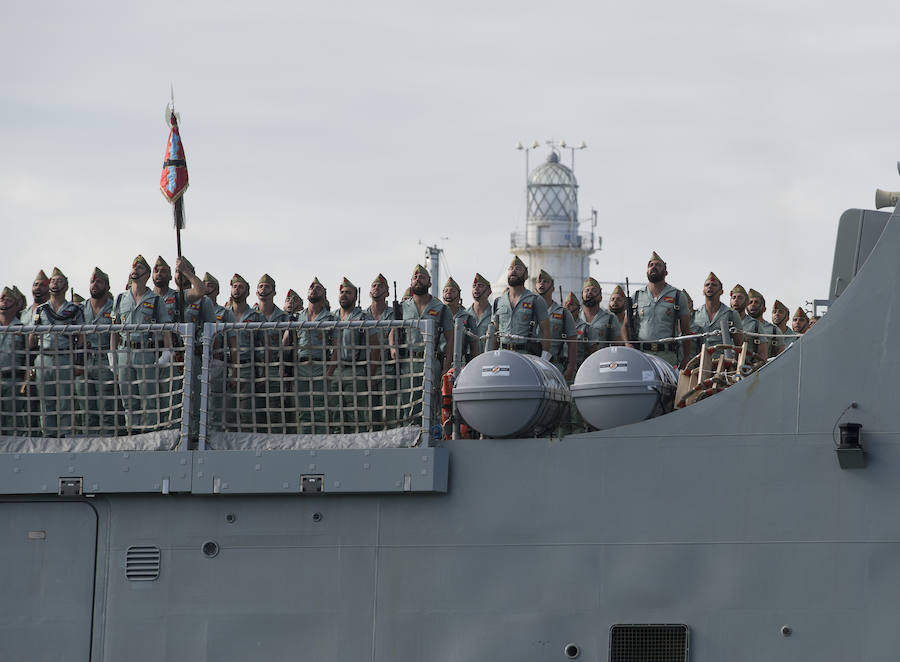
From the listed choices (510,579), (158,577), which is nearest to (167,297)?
(158,577)

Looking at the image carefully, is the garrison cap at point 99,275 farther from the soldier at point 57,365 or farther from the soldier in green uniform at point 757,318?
the soldier in green uniform at point 757,318

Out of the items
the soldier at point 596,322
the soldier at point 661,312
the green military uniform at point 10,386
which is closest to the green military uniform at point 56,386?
the green military uniform at point 10,386

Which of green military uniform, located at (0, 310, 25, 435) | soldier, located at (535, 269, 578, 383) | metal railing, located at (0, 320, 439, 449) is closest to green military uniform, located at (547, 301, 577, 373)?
soldier, located at (535, 269, 578, 383)

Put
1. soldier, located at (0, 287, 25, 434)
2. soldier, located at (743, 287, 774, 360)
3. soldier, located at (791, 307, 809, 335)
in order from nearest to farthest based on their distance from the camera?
soldier, located at (0, 287, 25, 434) < soldier, located at (743, 287, 774, 360) < soldier, located at (791, 307, 809, 335)

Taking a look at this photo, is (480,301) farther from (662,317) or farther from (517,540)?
(517,540)

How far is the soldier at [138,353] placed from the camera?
9086 millimetres

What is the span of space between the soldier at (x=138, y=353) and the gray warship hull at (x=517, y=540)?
1.77ft

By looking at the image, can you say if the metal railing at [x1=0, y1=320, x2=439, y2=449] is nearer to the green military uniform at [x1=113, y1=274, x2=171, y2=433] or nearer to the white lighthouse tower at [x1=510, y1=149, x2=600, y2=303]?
the green military uniform at [x1=113, y1=274, x2=171, y2=433]

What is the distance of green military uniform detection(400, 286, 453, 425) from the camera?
8.78 meters

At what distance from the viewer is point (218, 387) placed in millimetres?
9188

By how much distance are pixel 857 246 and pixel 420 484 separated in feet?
11.0

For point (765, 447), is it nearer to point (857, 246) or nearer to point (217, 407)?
point (857, 246)

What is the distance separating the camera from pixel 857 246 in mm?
9156

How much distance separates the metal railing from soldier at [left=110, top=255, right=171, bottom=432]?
16 millimetres
